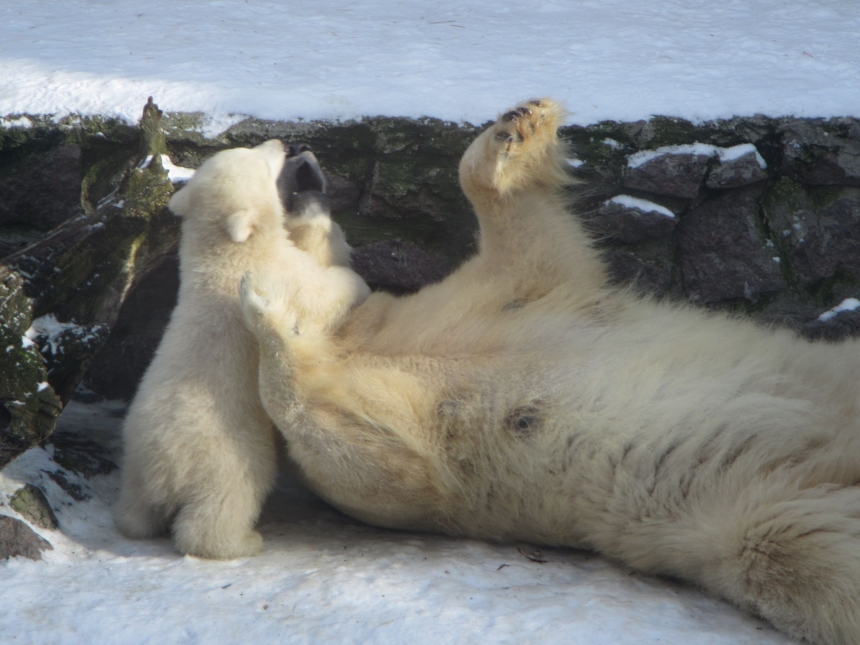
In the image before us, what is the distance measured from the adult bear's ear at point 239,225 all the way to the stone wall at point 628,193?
940mm

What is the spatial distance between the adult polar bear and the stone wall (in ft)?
2.65

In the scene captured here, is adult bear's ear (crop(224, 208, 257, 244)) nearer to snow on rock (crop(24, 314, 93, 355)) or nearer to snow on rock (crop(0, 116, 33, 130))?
snow on rock (crop(24, 314, 93, 355))

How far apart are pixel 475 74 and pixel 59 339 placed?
253 cm

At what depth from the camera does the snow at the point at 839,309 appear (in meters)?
3.96

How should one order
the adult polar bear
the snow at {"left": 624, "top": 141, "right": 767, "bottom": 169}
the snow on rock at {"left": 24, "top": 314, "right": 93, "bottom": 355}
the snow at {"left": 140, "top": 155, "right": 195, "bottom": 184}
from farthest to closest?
the snow at {"left": 624, "top": 141, "right": 767, "bottom": 169}, the snow at {"left": 140, "top": 155, "right": 195, "bottom": 184}, the snow on rock at {"left": 24, "top": 314, "right": 93, "bottom": 355}, the adult polar bear

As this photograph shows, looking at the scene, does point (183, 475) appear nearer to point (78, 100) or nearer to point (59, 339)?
point (59, 339)

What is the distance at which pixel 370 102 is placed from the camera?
4.04m

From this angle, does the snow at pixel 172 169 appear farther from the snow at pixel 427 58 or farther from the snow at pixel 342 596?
the snow at pixel 342 596

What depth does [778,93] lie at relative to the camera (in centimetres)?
410

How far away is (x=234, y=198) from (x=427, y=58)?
1.99 meters

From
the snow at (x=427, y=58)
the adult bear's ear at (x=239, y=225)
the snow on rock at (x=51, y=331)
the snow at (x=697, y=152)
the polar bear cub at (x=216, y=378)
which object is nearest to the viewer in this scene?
the polar bear cub at (x=216, y=378)

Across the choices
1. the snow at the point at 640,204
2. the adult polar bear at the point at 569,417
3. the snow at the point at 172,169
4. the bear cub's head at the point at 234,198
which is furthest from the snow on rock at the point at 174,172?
the snow at the point at 640,204

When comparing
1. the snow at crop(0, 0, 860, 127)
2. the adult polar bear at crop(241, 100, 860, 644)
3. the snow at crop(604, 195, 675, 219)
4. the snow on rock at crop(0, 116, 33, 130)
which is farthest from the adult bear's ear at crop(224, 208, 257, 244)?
the snow at crop(604, 195, 675, 219)

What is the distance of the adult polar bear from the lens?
8.18 ft
